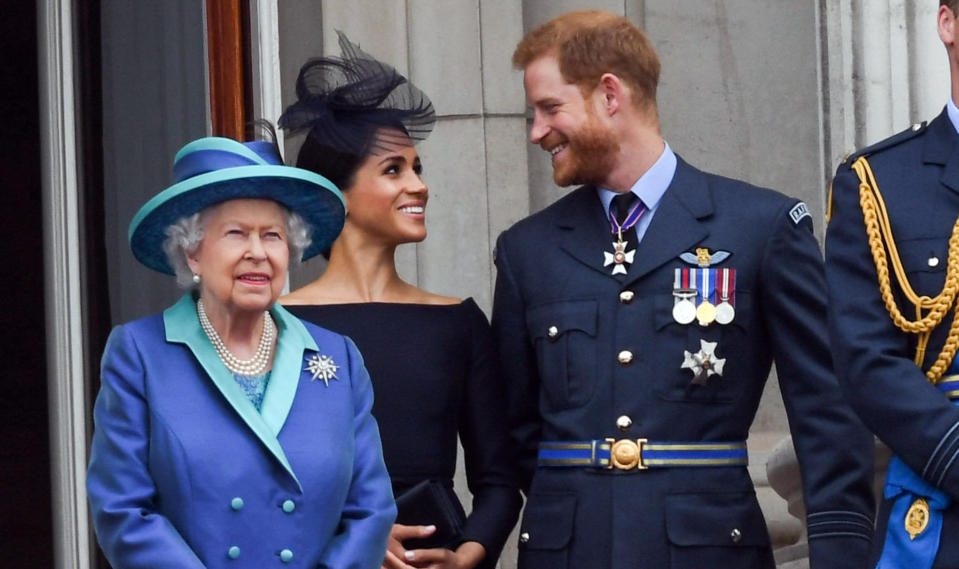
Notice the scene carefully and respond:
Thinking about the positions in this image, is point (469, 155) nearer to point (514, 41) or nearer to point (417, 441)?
point (514, 41)

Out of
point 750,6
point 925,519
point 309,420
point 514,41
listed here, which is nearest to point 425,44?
point 514,41

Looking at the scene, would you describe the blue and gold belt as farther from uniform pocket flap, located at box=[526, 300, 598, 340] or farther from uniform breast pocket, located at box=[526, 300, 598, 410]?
uniform pocket flap, located at box=[526, 300, 598, 340]

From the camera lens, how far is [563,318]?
481 centimetres

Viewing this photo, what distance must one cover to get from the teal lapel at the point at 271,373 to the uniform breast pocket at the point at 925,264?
1154 millimetres

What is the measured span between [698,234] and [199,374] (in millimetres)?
1233

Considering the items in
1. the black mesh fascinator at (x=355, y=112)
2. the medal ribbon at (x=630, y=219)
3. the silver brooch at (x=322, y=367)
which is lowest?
the silver brooch at (x=322, y=367)

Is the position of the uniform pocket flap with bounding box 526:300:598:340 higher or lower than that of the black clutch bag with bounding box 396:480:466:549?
higher

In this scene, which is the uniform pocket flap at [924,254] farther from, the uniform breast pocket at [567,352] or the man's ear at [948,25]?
the uniform breast pocket at [567,352]

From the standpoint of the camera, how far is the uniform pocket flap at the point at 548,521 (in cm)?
468

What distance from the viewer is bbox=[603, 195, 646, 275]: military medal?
480 centimetres

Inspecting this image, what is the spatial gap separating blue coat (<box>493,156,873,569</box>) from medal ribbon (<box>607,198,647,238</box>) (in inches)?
0.7

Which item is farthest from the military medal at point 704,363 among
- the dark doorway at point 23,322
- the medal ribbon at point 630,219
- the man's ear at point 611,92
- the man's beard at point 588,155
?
the dark doorway at point 23,322

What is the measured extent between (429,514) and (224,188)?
3.32 ft

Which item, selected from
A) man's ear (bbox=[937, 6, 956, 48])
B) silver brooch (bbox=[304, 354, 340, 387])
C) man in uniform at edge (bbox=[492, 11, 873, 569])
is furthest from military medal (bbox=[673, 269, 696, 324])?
man's ear (bbox=[937, 6, 956, 48])
